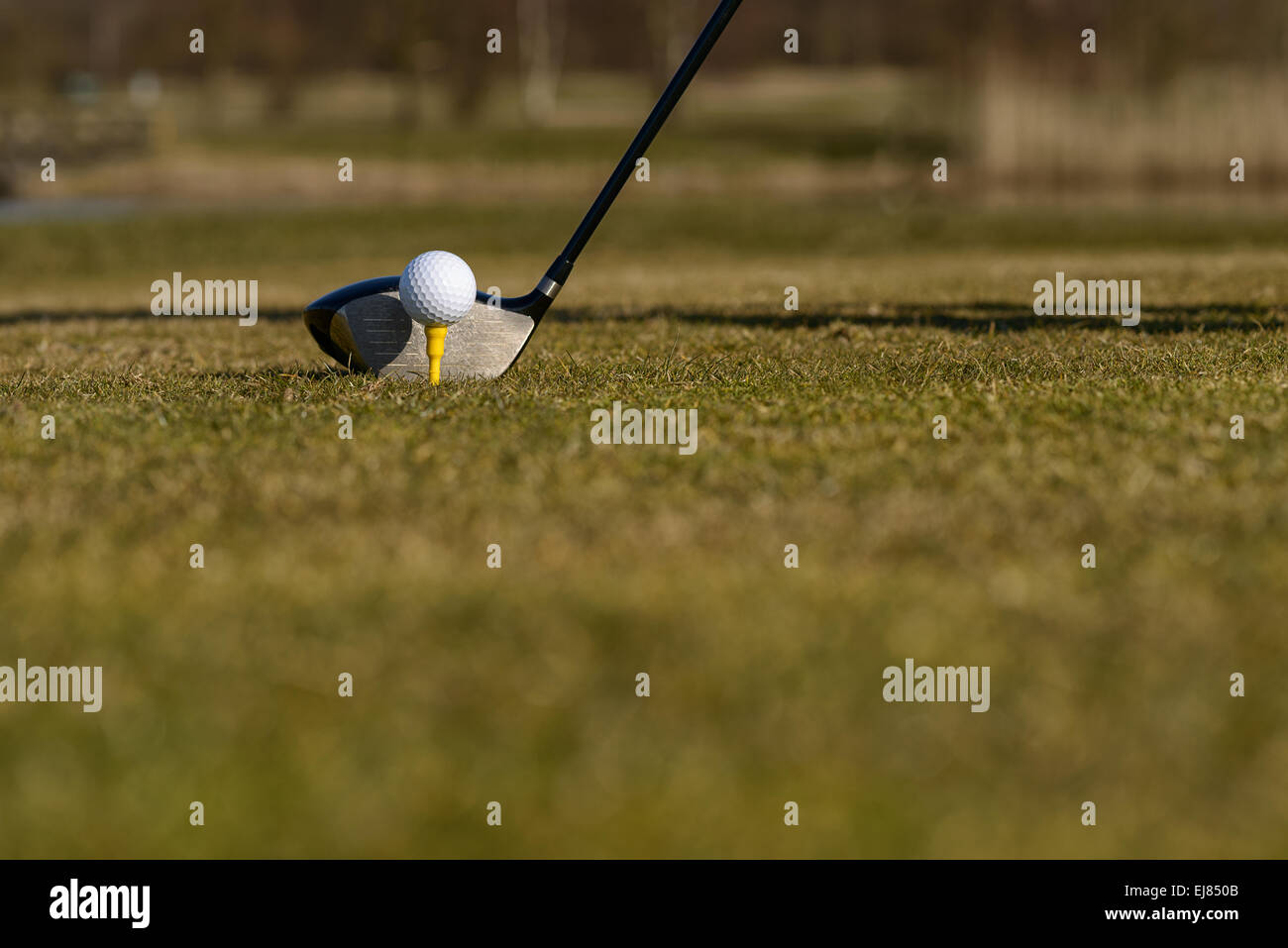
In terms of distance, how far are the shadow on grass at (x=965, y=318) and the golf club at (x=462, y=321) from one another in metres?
3.63

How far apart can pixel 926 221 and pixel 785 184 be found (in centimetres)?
910

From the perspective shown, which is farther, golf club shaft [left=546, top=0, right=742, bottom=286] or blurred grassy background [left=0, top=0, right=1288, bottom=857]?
golf club shaft [left=546, top=0, right=742, bottom=286]

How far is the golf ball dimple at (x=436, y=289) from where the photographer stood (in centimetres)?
914

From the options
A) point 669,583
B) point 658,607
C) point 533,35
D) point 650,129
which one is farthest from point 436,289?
point 533,35

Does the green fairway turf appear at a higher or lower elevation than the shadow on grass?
lower

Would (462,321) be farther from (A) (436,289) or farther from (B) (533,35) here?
(B) (533,35)

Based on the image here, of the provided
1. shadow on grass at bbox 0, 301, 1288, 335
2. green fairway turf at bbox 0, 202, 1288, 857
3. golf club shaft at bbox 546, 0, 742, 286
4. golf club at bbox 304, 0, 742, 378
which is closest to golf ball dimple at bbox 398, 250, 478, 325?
golf club at bbox 304, 0, 742, 378

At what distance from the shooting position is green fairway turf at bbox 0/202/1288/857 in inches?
162

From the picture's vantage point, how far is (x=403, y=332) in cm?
949

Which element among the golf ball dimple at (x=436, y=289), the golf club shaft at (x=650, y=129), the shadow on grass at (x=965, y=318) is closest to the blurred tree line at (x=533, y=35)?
the shadow on grass at (x=965, y=318)

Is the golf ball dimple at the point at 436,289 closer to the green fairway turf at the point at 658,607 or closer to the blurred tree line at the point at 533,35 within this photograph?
the green fairway turf at the point at 658,607

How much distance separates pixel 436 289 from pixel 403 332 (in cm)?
50

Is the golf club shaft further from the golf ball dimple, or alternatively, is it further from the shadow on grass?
the shadow on grass
